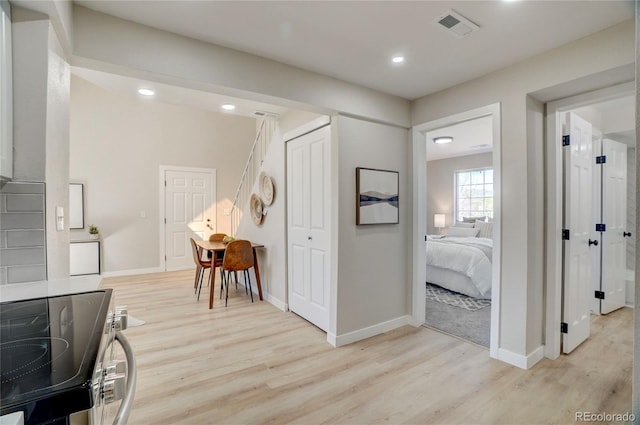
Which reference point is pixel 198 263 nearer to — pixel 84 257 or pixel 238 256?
pixel 238 256

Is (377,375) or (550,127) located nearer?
(377,375)

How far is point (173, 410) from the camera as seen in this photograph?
6.22 feet

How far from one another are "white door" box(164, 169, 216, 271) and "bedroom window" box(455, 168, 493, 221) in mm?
5815

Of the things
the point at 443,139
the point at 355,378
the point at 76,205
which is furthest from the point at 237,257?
the point at 443,139

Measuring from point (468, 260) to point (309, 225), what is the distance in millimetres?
2407

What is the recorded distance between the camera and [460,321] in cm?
337

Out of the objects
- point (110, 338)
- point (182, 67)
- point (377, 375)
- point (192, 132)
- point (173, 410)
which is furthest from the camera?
point (192, 132)

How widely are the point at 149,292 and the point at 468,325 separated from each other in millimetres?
4326

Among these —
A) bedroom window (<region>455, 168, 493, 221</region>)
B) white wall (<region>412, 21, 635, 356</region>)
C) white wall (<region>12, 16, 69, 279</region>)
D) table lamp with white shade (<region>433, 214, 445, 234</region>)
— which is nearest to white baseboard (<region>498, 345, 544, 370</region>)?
white wall (<region>412, 21, 635, 356</region>)

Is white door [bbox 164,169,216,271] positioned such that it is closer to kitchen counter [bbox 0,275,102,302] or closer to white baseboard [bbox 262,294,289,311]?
white baseboard [bbox 262,294,289,311]

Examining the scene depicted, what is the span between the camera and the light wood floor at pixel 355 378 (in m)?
1.87

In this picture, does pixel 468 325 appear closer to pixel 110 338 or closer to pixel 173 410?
pixel 173 410

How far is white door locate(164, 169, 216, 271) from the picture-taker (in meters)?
6.08

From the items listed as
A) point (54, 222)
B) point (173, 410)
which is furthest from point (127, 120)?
point (173, 410)
